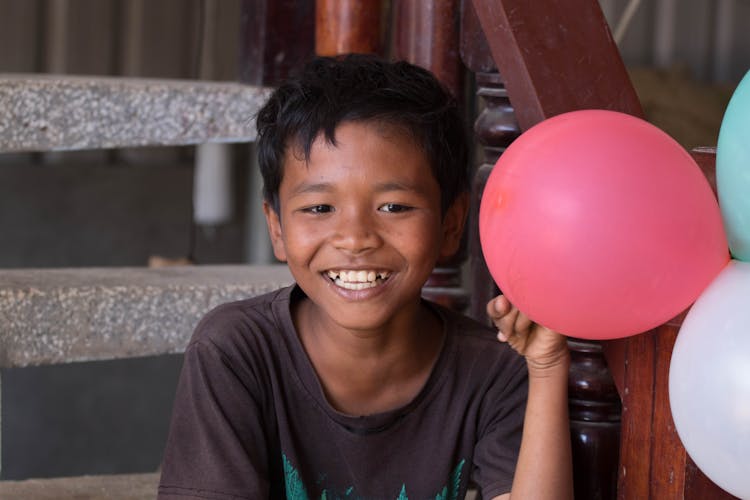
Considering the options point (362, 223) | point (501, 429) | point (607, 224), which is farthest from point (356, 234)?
A: point (607, 224)

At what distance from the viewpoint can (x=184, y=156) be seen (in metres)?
4.82

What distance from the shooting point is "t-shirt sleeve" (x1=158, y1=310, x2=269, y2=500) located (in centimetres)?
156

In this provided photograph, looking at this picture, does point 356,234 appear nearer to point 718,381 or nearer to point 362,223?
point 362,223

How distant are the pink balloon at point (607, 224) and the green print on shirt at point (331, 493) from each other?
54cm

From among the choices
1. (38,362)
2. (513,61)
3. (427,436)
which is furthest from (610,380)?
(38,362)

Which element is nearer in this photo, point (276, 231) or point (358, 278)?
point (358, 278)

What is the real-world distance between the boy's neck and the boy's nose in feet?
0.57

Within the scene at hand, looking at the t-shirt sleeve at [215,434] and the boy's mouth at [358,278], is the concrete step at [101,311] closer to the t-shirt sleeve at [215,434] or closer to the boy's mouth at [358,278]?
the t-shirt sleeve at [215,434]

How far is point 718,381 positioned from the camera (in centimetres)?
111

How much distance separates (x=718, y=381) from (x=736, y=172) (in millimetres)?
190

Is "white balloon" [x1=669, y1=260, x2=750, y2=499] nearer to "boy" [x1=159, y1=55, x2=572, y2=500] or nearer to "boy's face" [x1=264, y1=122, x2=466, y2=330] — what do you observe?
"boy" [x1=159, y1=55, x2=572, y2=500]

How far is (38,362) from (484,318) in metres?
0.74

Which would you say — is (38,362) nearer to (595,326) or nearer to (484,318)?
(484,318)

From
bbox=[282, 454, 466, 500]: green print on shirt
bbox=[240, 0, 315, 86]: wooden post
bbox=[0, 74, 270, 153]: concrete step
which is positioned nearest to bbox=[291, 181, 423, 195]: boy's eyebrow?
bbox=[282, 454, 466, 500]: green print on shirt
